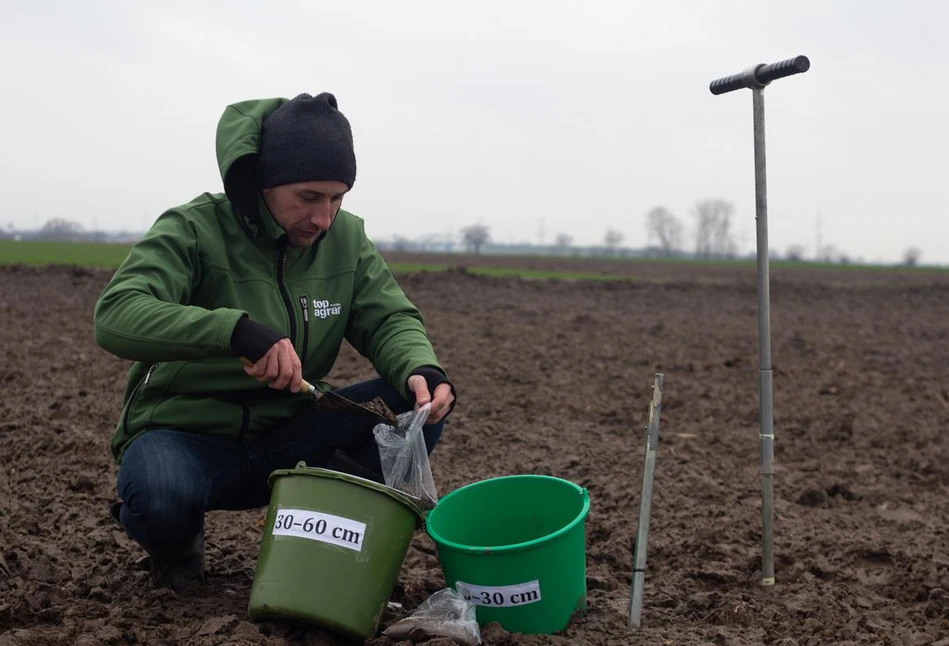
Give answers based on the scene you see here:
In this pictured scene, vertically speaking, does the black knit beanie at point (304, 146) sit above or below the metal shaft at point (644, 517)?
above

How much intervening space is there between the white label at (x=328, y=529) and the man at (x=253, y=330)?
14.4 inches

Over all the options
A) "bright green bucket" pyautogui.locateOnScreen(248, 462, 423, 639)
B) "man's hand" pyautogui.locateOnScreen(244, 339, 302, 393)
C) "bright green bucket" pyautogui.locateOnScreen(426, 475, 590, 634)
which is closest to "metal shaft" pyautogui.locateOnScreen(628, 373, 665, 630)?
"bright green bucket" pyautogui.locateOnScreen(426, 475, 590, 634)

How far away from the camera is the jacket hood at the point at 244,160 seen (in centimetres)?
269

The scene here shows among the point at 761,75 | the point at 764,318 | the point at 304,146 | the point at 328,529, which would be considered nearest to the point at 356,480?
the point at 328,529

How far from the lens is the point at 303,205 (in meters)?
→ 2.73

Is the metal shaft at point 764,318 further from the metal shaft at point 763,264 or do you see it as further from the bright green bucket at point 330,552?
the bright green bucket at point 330,552

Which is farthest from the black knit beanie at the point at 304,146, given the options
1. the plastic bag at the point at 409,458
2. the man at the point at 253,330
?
the plastic bag at the point at 409,458

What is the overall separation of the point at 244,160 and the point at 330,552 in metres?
1.22

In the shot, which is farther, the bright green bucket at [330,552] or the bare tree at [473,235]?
the bare tree at [473,235]

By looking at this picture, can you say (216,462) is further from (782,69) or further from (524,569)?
(782,69)

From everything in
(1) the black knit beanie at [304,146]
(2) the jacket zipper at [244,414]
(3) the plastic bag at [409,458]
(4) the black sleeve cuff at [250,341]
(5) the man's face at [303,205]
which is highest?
(1) the black knit beanie at [304,146]

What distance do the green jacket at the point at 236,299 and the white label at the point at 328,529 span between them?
0.52 metres

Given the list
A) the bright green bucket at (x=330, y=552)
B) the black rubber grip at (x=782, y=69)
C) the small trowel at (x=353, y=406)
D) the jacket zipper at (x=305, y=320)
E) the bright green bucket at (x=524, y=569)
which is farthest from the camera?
the jacket zipper at (x=305, y=320)

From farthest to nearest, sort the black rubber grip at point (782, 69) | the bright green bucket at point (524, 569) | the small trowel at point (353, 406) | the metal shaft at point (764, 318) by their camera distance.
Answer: the metal shaft at point (764, 318) → the black rubber grip at point (782, 69) → the small trowel at point (353, 406) → the bright green bucket at point (524, 569)
